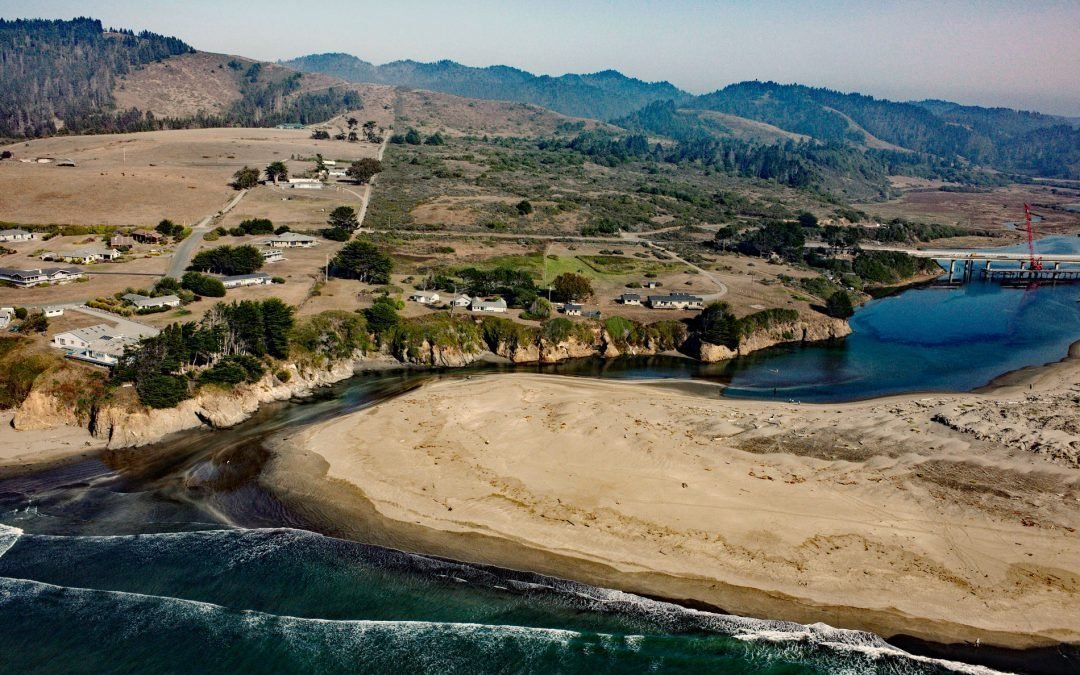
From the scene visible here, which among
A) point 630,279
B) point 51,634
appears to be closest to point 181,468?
point 51,634

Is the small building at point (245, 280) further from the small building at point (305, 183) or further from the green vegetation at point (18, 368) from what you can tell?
the small building at point (305, 183)

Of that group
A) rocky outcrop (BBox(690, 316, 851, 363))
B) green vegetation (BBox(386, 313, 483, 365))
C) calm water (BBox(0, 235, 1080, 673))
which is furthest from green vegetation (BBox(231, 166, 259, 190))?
rocky outcrop (BBox(690, 316, 851, 363))

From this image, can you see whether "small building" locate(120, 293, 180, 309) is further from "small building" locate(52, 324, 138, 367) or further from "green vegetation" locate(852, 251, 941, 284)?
"green vegetation" locate(852, 251, 941, 284)

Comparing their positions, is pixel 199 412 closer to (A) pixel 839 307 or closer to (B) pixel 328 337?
(B) pixel 328 337

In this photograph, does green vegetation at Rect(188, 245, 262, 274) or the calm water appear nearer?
the calm water

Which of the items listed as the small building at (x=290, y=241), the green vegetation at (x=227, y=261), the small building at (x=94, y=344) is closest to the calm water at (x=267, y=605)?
the small building at (x=94, y=344)

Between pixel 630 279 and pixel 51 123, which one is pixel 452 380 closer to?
pixel 630 279
